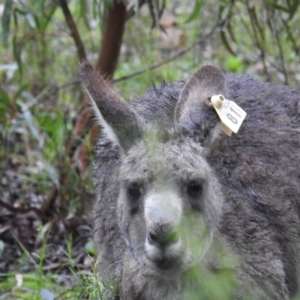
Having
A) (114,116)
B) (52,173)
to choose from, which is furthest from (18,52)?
(114,116)

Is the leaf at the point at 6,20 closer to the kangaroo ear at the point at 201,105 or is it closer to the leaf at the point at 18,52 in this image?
the leaf at the point at 18,52

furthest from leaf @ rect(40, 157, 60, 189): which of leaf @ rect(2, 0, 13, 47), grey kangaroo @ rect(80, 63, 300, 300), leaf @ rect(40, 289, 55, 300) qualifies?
leaf @ rect(40, 289, 55, 300)

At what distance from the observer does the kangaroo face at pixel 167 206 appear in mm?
4512

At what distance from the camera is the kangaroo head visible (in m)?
4.55

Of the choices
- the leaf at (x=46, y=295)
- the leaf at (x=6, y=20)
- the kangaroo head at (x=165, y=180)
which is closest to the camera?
the kangaroo head at (x=165, y=180)

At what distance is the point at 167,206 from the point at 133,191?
0.35 meters

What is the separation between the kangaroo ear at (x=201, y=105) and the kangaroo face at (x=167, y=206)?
101mm

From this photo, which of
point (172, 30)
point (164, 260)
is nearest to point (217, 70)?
point (164, 260)

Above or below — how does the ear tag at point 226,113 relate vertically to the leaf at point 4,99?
above

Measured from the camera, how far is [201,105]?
5.05m

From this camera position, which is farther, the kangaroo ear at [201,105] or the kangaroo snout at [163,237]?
the kangaroo ear at [201,105]

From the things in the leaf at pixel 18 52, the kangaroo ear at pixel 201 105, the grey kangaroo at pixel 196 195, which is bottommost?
the leaf at pixel 18 52

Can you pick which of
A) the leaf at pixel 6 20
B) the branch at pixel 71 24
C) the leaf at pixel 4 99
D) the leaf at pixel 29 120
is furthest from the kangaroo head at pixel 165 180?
the branch at pixel 71 24

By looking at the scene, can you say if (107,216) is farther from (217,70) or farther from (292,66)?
(292,66)
